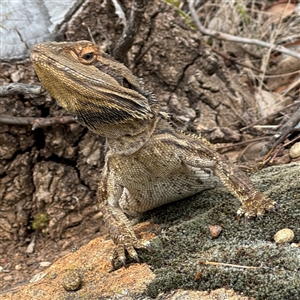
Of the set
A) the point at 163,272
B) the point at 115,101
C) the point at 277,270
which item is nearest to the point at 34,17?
the point at 115,101

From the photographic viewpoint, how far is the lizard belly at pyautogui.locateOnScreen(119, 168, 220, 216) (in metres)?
3.61

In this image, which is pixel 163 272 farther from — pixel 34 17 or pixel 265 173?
pixel 34 17

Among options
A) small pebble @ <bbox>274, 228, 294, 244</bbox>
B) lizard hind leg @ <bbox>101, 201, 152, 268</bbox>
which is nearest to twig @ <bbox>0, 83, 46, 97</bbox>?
lizard hind leg @ <bbox>101, 201, 152, 268</bbox>

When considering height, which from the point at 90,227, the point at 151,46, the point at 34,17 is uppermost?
the point at 34,17

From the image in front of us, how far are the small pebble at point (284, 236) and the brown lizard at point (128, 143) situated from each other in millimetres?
289

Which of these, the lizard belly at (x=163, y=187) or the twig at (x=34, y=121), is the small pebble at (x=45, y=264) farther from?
the twig at (x=34, y=121)

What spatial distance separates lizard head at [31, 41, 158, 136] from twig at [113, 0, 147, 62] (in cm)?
143

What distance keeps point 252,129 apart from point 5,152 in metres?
2.68

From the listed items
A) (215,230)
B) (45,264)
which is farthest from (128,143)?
(45,264)

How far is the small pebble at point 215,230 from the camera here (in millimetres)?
3020

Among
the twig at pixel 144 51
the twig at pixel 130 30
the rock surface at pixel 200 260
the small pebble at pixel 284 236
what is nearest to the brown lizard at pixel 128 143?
the rock surface at pixel 200 260

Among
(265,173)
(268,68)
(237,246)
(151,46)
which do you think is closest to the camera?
(237,246)

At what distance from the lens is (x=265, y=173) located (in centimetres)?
397

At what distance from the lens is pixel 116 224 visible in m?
3.38
